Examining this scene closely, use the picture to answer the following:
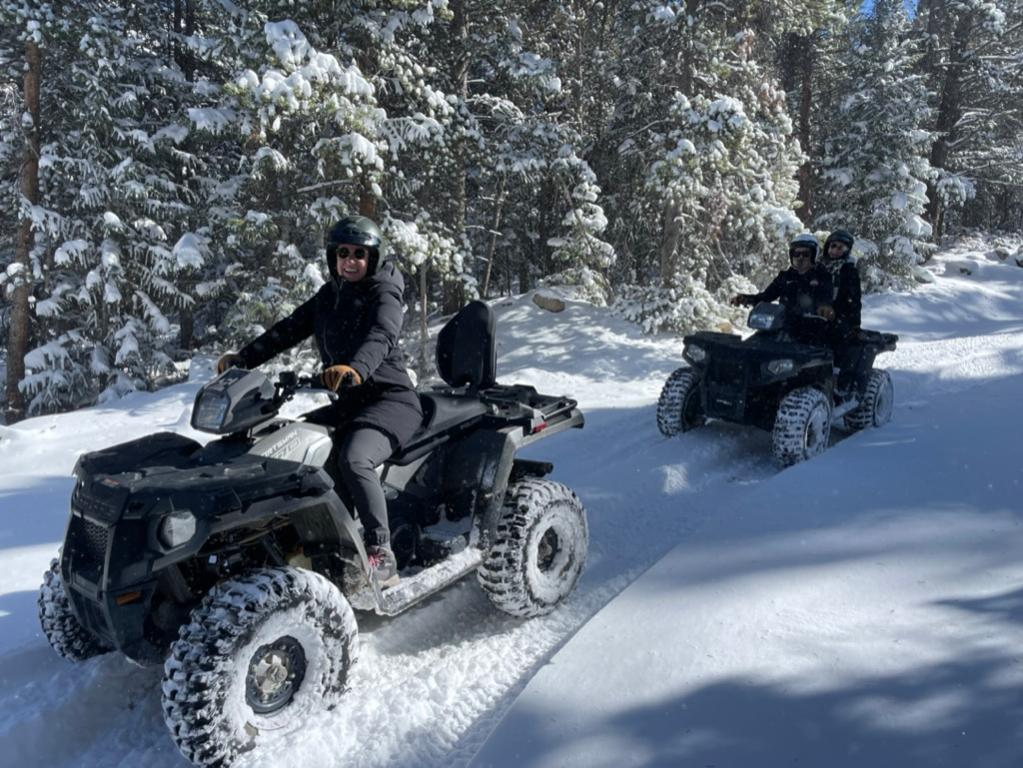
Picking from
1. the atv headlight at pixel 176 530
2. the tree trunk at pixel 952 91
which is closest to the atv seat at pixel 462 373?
the atv headlight at pixel 176 530

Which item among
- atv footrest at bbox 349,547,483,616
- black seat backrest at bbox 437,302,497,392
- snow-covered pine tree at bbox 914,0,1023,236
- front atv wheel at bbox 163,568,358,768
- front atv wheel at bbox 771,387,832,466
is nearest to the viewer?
front atv wheel at bbox 163,568,358,768

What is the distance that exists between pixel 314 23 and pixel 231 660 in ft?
34.3

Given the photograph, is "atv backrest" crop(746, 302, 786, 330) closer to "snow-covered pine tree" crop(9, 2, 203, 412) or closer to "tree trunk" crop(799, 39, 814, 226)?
"snow-covered pine tree" crop(9, 2, 203, 412)

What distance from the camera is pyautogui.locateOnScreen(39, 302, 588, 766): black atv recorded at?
2.71 metres

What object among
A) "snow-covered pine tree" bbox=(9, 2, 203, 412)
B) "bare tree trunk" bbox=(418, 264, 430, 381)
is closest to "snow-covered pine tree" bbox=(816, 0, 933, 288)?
"bare tree trunk" bbox=(418, 264, 430, 381)

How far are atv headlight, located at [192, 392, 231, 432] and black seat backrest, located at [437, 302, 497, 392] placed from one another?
162 cm

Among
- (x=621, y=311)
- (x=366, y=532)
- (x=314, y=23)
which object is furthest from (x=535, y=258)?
(x=366, y=532)

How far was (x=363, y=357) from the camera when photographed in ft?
11.8

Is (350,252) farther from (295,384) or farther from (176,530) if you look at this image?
(176,530)

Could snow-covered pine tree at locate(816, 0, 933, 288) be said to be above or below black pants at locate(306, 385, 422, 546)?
above

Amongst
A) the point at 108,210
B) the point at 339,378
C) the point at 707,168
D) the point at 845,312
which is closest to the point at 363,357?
the point at 339,378

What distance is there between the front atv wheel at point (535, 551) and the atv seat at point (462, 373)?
514 millimetres

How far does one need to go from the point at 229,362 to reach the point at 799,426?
4634 millimetres

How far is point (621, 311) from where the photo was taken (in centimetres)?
1462
